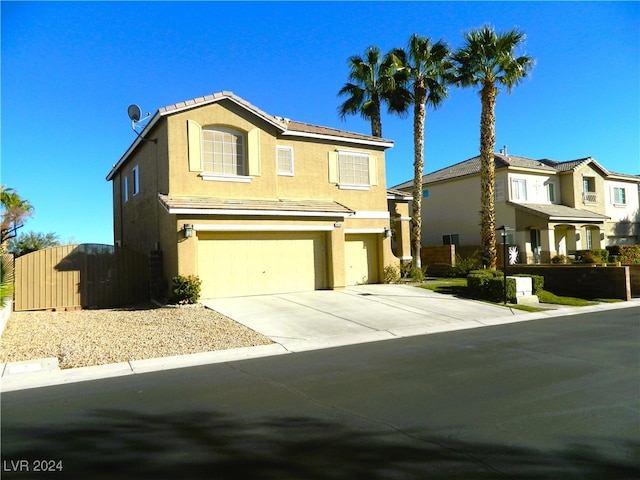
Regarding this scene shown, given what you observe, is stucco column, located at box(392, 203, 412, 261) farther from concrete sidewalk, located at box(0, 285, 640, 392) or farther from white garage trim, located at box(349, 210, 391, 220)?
concrete sidewalk, located at box(0, 285, 640, 392)

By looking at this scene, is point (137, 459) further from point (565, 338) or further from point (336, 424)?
point (565, 338)

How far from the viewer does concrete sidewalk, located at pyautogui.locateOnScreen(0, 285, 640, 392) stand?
8.34 meters

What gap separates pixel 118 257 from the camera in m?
17.0

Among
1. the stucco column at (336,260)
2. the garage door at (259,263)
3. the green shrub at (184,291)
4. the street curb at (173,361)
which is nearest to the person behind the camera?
the street curb at (173,361)

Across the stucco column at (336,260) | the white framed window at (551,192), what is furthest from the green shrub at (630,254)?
the stucco column at (336,260)

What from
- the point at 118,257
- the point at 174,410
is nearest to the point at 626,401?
the point at 174,410

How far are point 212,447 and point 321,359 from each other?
444 cm

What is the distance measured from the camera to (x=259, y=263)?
17266 millimetres

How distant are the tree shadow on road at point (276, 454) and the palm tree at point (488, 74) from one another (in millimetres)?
20354

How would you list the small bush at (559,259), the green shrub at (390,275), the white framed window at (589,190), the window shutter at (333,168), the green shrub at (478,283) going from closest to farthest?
the green shrub at (478,283) → the window shutter at (333,168) → the green shrub at (390,275) → the small bush at (559,259) → the white framed window at (589,190)

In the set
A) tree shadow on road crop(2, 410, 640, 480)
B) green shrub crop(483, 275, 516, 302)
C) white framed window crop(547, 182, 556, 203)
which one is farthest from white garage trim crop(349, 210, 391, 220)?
white framed window crop(547, 182, 556, 203)

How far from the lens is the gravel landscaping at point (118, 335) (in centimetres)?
935

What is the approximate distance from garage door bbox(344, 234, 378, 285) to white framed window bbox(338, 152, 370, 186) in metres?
2.36

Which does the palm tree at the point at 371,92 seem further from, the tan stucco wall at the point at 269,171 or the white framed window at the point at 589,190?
the white framed window at the point at 589,190
